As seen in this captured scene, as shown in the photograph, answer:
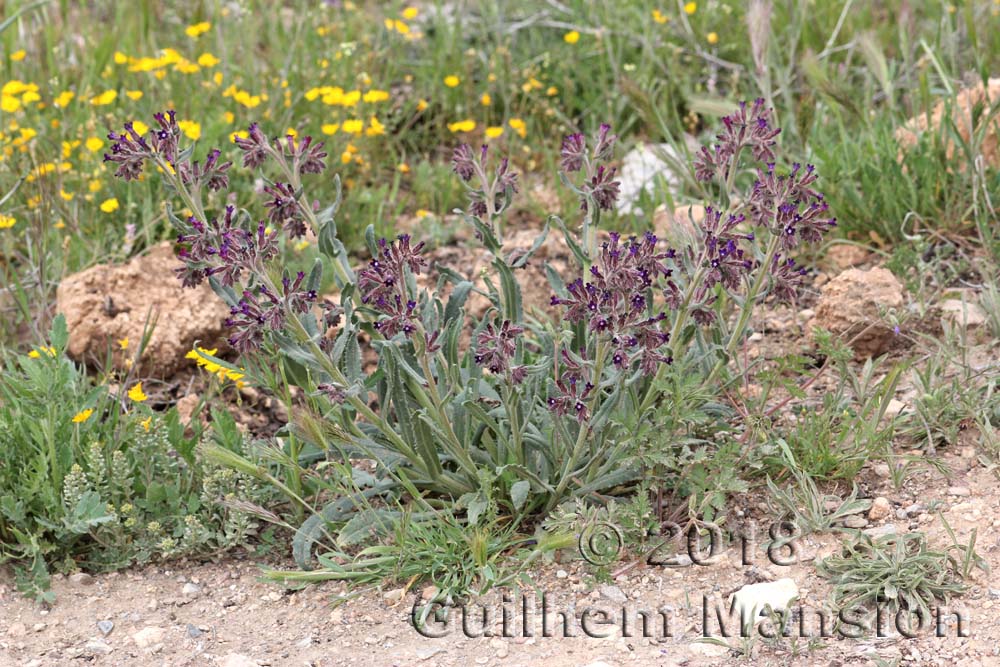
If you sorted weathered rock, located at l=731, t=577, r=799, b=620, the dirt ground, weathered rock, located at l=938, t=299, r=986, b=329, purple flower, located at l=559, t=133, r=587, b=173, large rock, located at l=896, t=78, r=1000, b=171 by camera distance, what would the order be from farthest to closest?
large rock, located at l=896, t=78, r=1000, b=171, weathered rock, located at l=938, t=299, r=986, b=329, purple flower, located at l=559, t=133, r=587, b=173, weathered rock, located at l=731, t=577, r=799, b=620, the dirt ground

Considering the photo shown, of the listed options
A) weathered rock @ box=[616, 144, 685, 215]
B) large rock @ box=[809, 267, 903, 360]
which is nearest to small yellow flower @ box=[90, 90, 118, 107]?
weathered rock @ box=[616, 144, 685, 215]

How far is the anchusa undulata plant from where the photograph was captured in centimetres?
266

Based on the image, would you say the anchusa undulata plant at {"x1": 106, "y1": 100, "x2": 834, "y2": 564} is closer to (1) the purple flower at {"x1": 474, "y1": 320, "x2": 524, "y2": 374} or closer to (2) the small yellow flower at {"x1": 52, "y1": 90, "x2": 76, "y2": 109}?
(1) the purple flower at {"x1": 474, "y1": 320, "x2": 524, "y2": 374}

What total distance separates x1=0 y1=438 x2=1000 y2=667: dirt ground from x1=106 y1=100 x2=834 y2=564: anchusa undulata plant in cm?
26

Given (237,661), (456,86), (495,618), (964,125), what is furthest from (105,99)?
(964,125)

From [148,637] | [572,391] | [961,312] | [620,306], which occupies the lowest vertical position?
[148,637]

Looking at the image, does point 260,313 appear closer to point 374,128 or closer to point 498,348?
point 498,348

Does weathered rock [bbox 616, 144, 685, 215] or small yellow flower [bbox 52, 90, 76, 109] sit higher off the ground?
small yellow flower [bbox 52, 90, 76, 109]

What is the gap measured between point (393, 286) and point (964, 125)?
2719mm

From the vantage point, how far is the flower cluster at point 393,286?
2.61 meters

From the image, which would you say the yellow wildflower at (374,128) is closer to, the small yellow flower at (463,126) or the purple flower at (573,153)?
the small yellow flower at (463,126)

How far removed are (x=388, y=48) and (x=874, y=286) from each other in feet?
9.96

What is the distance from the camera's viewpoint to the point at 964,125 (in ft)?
14.4

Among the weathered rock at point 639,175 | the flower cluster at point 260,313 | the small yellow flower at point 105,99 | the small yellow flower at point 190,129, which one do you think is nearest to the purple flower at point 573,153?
the flower cluster at point 260,313
